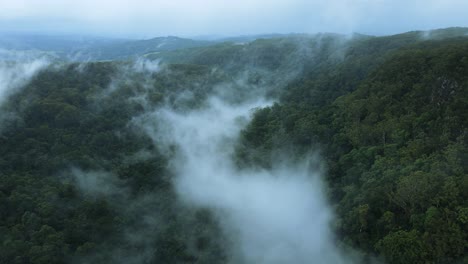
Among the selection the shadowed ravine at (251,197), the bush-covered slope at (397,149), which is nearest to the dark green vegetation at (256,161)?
the bush-covered slope at (397,149)

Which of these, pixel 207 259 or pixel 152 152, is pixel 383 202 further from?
pixel 152 152

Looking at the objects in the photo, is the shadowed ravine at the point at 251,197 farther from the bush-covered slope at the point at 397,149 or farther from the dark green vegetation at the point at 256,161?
the bush-covered slope at the point at 397,149

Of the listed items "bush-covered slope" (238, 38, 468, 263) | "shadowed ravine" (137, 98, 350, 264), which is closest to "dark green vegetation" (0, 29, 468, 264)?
"bush-covered slope" (238, 38, 468, 263)

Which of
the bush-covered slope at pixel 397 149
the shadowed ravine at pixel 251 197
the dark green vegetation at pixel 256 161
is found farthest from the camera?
the shadowed ravine at pixel 251 197

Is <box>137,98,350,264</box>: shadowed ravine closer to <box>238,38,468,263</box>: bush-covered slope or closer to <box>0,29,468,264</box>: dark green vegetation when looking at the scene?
<box>0,29,468,264</box>: dark green vegetation

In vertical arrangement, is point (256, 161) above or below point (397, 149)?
below

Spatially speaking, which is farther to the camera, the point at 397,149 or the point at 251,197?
the point at 251,197

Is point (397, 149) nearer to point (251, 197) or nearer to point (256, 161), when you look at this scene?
point (251, 197)

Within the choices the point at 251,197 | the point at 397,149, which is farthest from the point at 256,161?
the point at 397,149

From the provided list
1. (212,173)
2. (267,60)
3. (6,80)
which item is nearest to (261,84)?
(267,60)

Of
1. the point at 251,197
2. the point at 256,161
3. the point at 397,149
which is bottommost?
the point at 251,197
